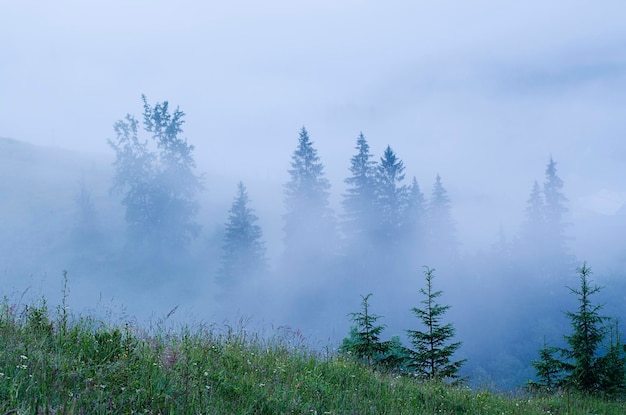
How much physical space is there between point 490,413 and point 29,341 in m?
6.63

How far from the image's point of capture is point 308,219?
44.7 meters

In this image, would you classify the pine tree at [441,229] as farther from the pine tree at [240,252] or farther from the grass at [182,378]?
the grass at [182,378]

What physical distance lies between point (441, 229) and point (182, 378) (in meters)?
47.5

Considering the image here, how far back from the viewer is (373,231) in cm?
4631

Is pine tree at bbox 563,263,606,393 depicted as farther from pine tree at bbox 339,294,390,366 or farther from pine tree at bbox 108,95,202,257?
pine tree at bbox 108,95,202,257

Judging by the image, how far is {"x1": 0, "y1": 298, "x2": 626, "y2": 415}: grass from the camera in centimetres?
370

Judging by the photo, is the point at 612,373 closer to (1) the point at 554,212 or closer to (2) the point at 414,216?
(2) the point at 414,216

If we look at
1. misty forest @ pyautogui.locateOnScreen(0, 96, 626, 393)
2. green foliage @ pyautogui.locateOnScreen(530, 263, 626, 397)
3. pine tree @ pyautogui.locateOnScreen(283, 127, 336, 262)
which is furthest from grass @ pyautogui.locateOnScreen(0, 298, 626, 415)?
pine tree @ pyautogui.locateOnScreen(283, 127, 336, 262)

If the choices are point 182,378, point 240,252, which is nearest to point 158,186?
point 240,252

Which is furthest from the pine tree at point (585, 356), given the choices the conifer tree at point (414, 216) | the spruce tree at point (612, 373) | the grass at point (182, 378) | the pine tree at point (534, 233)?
the pine tree at point (534, 233)

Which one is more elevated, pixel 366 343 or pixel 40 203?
pixel 40 203

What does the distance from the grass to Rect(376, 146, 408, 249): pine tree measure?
39.3 m

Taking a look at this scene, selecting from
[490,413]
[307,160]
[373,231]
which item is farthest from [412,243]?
[490,413]

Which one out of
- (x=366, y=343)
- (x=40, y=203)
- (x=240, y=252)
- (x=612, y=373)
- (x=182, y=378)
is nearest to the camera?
(x=182, y=378)
